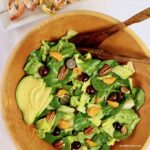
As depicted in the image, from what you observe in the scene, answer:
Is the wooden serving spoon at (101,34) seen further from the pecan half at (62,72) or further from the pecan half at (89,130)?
the pecan half at (89,130)

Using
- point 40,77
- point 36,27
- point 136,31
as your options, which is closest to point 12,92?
point 40,77

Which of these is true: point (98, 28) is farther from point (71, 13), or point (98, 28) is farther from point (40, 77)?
point (40, 77)

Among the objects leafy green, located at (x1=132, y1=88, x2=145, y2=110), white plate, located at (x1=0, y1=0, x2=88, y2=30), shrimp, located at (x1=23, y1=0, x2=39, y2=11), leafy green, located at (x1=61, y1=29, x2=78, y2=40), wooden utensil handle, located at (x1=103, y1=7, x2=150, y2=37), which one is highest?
shrimp, located at (x1=23, y1=0, x2=39, y2=11)

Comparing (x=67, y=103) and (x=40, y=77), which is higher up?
(x=40, y=77)

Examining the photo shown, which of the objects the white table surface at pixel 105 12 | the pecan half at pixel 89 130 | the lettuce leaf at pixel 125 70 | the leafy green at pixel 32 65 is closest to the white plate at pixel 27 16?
the white table surface at pixel 105 12

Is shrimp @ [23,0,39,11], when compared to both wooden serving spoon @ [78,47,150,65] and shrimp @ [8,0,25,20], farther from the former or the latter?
wooden serving spoon @ [78,47,150,65]

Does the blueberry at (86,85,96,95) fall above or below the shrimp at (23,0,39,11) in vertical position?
below

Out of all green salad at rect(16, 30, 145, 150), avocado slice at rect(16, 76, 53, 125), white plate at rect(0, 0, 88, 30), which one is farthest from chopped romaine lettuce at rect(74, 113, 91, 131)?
white plate at rect(0, 0, 88, 30)
